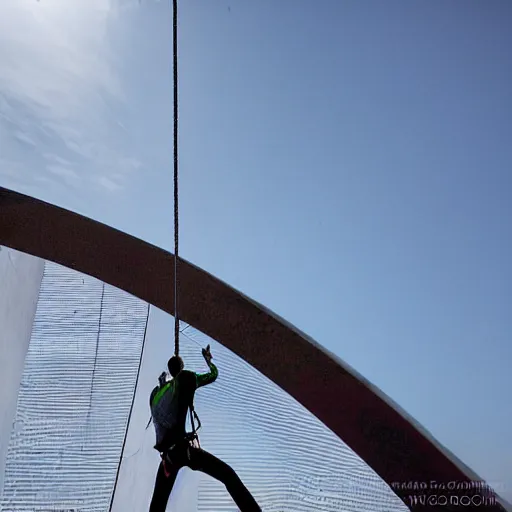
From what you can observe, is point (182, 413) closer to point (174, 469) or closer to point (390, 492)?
point (174, 469)

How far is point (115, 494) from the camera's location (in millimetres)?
2742

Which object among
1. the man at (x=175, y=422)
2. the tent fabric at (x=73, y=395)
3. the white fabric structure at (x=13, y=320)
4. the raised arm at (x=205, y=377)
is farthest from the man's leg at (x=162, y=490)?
the white fabric structure at (x=13, y=320)

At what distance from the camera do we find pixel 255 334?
3199mm

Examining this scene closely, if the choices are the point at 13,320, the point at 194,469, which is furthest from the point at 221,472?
the point at 13,320

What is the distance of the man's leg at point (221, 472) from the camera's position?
1.91 m

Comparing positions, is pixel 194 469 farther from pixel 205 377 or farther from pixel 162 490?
pixel 205 377

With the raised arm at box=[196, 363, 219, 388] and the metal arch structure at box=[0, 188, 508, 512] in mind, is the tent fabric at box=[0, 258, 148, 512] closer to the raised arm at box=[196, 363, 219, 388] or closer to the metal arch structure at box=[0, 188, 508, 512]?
the metal arch structure at box=[0, 188, 508, 512]

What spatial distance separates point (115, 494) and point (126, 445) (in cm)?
24

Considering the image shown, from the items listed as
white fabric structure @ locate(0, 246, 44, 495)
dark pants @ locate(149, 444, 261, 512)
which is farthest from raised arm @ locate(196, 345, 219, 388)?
white fabric structure @ locate(0, 246, 44, 495)

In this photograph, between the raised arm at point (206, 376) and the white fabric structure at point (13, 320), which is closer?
the raised arm at point (206, 376)

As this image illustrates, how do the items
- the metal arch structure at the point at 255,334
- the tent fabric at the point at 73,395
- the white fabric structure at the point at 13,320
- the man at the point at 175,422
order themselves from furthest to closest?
1. the metal arch structure at the point at 255,334
2. the white fabric structure at the point at 13,320
3. the tent fabric at the point at 73,395
4. the man at the point at 175,422

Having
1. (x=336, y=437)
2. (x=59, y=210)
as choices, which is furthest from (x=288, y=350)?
(x=59, y=210)

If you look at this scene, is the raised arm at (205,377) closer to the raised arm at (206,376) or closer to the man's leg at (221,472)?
the raised arm at (206,376)

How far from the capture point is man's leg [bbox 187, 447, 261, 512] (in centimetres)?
191
